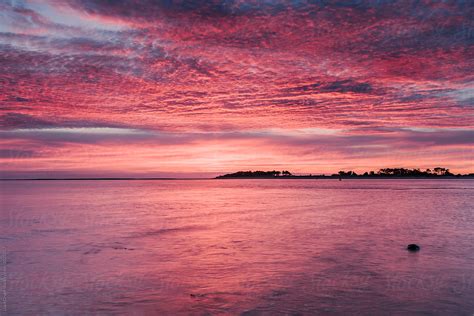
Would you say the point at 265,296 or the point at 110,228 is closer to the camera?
the point at 265,296

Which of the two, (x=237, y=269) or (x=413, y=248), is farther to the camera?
(x=413, y=248)

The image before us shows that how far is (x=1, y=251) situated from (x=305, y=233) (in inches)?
642

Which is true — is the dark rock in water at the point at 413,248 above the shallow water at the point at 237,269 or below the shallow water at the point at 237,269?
above

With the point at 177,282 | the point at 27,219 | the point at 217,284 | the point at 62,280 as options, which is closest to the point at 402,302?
the point at 217,284

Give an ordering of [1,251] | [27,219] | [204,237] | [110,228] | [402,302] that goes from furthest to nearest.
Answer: [27,219]
[110,228]
[204,237]
[1,251]
[402,302]

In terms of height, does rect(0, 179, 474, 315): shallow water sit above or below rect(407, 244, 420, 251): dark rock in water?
below

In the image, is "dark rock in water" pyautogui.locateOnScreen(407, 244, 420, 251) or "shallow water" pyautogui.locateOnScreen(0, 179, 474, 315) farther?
"dark rock in water" pyautogui.locateOnScreen(407, 244, 420, 251)

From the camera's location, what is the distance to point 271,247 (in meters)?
20.2

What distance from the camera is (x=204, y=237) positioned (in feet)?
77.6

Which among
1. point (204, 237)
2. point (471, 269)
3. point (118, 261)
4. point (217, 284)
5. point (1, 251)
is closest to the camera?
point (217, 284)

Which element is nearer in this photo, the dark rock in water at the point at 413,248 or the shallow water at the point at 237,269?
the shallow water at the point at 237,269

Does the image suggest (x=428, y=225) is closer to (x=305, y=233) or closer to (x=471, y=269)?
(x=305, y=233)

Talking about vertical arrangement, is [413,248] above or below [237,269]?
above

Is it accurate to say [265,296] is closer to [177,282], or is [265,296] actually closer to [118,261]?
[177,282]
